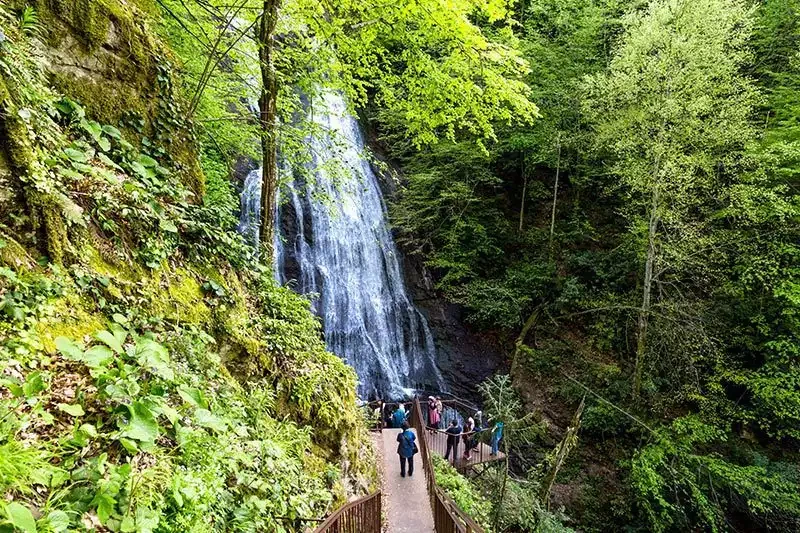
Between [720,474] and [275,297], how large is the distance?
12.3 metres

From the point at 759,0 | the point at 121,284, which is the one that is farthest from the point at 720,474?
the point at 759,0

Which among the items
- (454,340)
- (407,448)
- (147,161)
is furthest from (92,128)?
(454,340)

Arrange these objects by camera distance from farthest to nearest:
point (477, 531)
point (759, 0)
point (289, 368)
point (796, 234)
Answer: point (759, 0) < point (796, 234) < point (289, 368) < point (477, 531)

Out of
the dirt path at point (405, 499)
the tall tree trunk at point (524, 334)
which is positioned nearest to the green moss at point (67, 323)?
the dirt path at point (405, 499)

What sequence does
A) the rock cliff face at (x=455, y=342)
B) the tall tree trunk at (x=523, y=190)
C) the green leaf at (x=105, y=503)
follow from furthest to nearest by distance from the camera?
the tall tree trunk at (x=523, y=190), the rock cliff face at (x=455, y=342), the green leaf at (x=105, y=503)

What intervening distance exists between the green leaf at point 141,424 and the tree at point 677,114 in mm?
13598

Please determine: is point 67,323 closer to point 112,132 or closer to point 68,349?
point 68,349

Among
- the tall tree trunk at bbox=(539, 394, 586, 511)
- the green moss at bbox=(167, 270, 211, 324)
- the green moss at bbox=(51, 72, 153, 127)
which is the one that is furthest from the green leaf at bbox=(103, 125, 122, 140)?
the tall tree trunk at bbox=(539, 394, 586, 511)

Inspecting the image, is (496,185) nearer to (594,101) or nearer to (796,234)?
(594,101)

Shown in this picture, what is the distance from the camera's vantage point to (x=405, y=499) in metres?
8.11

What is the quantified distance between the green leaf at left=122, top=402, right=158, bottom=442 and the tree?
13.6 metres

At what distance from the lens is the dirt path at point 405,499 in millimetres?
7176

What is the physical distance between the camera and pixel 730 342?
1362cm

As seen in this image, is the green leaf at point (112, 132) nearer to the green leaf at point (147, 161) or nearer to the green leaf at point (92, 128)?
the green leaf at point (92, 128)
